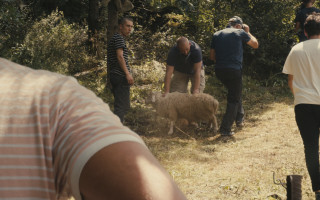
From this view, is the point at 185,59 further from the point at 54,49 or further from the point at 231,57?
the point at 54,49

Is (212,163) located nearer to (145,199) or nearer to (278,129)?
(278,129)

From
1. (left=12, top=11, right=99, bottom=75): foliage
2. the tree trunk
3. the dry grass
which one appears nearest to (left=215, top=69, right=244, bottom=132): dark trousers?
the dry grass

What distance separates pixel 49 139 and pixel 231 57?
21.6 ft

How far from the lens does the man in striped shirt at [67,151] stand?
1.86 ft

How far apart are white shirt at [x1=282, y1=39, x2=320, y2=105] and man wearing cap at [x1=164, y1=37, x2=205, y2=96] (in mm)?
3454

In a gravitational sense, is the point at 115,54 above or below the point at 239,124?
above

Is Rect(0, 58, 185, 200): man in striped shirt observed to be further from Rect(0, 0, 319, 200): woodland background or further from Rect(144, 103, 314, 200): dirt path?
Rect(0, 0, 319, 200): woodland background

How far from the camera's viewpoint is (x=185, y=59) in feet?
25.3

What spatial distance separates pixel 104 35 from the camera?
42.3 feet

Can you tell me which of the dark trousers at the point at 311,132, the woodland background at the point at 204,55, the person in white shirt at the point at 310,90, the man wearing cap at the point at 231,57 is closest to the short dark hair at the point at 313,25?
the person in white shirt at the point at 310,90

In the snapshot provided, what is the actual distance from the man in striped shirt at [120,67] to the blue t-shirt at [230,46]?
5.79 feet

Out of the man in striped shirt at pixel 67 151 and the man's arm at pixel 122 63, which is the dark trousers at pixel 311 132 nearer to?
the man's arm at pixel 122 63

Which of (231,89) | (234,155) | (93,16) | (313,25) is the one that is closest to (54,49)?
(93,16)

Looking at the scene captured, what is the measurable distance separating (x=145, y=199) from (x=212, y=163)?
5411 mm
